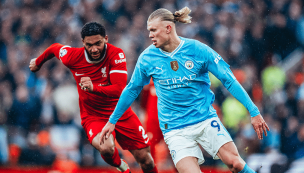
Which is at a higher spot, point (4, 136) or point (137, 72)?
point (137, 72)

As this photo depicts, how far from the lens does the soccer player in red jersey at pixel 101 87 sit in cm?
425

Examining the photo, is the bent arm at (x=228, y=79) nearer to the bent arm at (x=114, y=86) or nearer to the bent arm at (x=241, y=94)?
the bent arm at (x=241, y=94)

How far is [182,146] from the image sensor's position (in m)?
3.54

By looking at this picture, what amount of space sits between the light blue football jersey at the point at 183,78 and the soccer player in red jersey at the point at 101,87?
66 centimetres

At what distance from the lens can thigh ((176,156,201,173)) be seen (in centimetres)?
338

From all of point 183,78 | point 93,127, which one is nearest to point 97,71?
point 93,127

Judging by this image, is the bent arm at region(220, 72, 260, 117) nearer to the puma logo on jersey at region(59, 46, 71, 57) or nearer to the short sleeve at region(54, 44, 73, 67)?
the short sleeve at region(54, 44, 73, 67)

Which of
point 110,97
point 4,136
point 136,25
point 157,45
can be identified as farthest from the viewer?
point 136,25

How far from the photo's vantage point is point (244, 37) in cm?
895

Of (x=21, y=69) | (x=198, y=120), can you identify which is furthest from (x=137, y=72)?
(x=21, y=69)

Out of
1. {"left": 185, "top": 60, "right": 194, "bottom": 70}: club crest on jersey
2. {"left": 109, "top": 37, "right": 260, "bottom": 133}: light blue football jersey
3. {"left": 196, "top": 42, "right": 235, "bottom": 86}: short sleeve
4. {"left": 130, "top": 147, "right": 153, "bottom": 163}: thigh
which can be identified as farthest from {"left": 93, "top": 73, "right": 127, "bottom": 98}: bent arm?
{"left": 196, "top": 42, "right": 235, "bottom": 86}: short sleeve

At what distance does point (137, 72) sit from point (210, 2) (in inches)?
282

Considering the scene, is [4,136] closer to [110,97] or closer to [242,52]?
[110,97]

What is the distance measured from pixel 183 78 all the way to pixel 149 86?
2.76 meters
